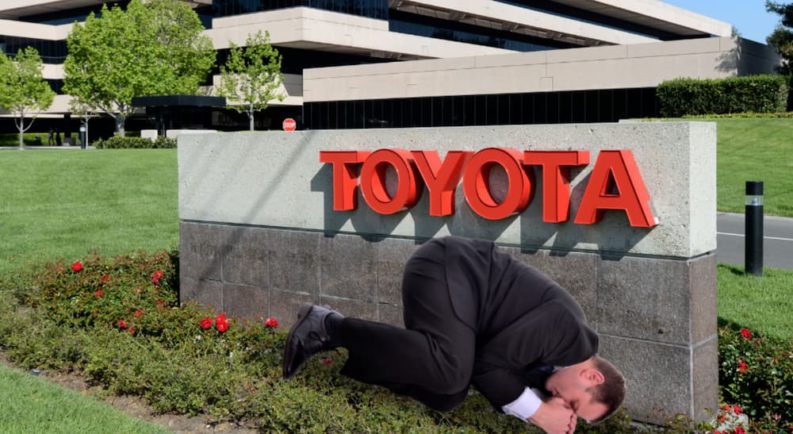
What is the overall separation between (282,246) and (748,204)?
21.2ft

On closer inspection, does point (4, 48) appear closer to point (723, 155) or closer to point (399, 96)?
point (399, 96)

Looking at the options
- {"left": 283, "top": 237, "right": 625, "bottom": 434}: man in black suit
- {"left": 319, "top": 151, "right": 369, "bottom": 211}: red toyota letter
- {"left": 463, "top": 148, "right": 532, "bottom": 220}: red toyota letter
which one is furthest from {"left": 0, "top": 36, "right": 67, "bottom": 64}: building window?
{"left": 283, "top": 237, "right": 625, "bottom": 434}: man in black suit

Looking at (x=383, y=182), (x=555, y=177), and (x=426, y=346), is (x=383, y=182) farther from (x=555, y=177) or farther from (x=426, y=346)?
(x=426, y=346)

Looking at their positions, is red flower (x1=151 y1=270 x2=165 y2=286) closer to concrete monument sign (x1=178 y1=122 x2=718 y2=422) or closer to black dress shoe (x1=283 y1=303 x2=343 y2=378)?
concrete monument sign (x1=178 y1=122 x2=718 y2=422)

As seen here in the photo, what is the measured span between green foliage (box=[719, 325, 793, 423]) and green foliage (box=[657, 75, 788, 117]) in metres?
34.6

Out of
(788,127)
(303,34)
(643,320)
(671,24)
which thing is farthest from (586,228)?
(671,24)

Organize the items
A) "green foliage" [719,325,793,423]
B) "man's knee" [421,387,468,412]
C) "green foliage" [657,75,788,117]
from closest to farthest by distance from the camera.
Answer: "man's knee" [421,387,468,412], "green foliage" [719,325,793,423], "green foliage" [657,75,788,117]

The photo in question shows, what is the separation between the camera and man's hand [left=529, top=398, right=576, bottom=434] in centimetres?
478

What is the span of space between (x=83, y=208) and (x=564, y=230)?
15.6m

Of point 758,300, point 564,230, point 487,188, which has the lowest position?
point 758,300

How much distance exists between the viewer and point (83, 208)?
64.8 ft

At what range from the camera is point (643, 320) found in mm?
6266

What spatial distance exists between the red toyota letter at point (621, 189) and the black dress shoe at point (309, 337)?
1.95 meters

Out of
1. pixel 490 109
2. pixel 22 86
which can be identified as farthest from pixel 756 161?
pixel 22 86
